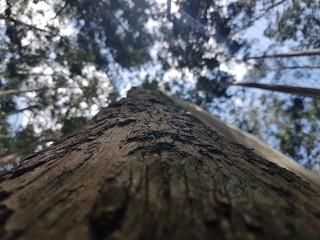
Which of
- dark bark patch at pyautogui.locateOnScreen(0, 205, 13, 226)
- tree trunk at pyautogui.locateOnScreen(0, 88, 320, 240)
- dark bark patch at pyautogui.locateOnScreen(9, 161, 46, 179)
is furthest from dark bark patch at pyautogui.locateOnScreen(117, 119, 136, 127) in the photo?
dark bark patch at pyautogui.locateOnScreen(0, 205, 13, 226)

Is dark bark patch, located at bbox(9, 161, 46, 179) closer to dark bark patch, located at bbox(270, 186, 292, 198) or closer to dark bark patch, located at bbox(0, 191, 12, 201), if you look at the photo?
dark bark patch, located at bbox(0, 191, 12, 201)

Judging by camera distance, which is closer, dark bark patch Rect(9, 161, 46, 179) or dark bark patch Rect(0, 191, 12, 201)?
dark bark patch Rect(0, 191, 12, 201)

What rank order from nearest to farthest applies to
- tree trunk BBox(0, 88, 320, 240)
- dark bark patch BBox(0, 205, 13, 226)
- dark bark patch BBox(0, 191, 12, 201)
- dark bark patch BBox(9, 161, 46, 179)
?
tree trunk BBox(0, 88, 320, 240), dark bark patch BBox(0, 205, 13, 226), dark bark patch BBox(0, 191, 12, 201), dark bark patch BBox(9, 161, 46, 179)

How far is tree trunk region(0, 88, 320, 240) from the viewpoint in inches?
37.8

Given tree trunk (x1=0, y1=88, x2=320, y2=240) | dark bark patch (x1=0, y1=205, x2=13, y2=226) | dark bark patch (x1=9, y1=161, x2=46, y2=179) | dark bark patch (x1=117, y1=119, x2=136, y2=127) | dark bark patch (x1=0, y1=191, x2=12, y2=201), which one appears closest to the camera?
tree trunk (x1=0, y1=88, x2=320, y2=240)

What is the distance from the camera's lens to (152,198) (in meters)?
1.16

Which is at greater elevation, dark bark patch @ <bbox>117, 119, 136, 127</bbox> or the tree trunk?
dark bark patch @ <bbox>117, 119, 136, 127</bbox>

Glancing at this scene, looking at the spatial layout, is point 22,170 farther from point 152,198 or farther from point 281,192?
point 281,192

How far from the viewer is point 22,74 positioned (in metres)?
9.59

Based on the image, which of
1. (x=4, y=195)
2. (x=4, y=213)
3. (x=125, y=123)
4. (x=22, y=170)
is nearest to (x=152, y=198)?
(x=4, y=213)

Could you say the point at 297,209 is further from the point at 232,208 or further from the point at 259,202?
the point at 232,208

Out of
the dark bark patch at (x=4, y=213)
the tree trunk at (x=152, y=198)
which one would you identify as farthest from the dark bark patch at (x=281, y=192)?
the dark bark patch at (x=4, y=213)

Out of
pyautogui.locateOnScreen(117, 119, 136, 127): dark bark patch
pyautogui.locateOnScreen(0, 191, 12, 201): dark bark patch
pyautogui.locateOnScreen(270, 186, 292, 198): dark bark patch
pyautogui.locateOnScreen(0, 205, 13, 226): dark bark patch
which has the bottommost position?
pyautogui.locateOnScreen(0, 205, 13, 226): dark bark patch

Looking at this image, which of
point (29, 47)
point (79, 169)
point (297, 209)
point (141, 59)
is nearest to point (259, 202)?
point (297, 209)
